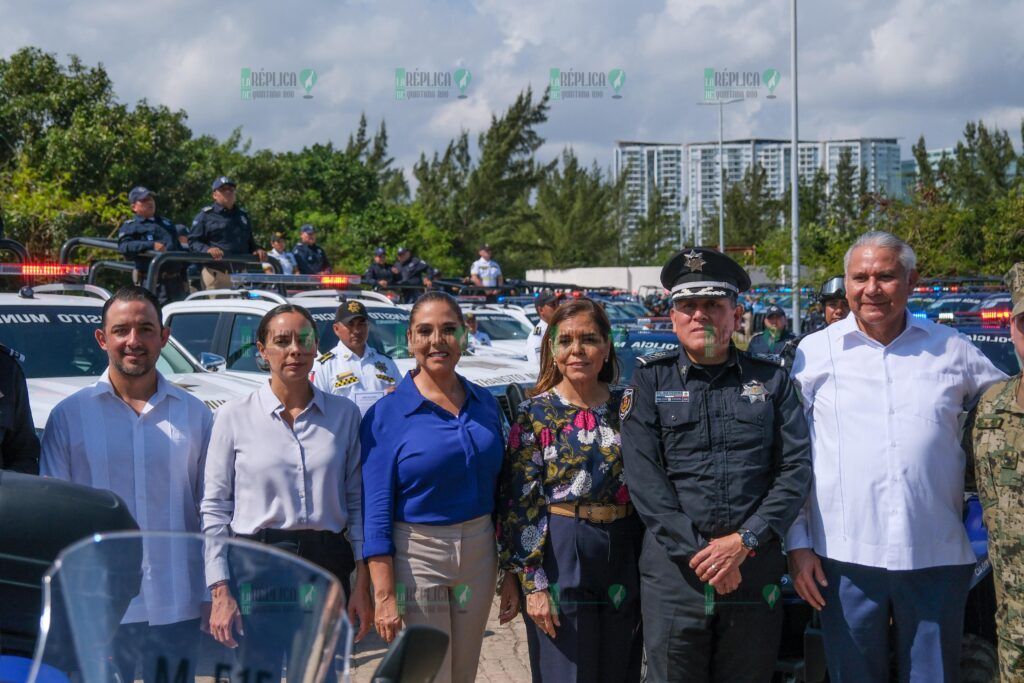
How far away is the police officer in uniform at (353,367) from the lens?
7.61m

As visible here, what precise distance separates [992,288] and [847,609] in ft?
41.1

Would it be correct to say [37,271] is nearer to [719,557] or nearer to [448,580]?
[448,580]

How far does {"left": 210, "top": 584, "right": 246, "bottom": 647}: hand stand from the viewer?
2.33 meters

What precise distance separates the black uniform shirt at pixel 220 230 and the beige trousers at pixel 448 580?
748 centimetres

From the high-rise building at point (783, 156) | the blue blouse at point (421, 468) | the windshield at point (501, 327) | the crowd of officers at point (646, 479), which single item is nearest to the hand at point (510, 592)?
the crowd of officers at point (646, 479)

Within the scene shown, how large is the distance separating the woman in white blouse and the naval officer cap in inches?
48.2

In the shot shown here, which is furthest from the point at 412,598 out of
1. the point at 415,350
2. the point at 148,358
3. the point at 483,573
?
the point at 148,358

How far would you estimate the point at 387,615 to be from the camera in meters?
3.65

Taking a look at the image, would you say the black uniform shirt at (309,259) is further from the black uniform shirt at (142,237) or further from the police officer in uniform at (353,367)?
the police officer in uniform at (353,367)

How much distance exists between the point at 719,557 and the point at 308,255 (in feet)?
36.4

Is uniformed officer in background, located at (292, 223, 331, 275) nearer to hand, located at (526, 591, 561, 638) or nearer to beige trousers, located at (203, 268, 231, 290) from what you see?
beige trousers, located at (203, 268, 231, 290)

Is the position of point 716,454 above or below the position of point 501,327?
below

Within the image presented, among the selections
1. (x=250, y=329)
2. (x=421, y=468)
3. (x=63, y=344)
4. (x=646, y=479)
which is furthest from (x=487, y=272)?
(x=646, y=479)

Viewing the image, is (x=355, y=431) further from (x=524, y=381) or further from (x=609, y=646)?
(x=524, y=381)
